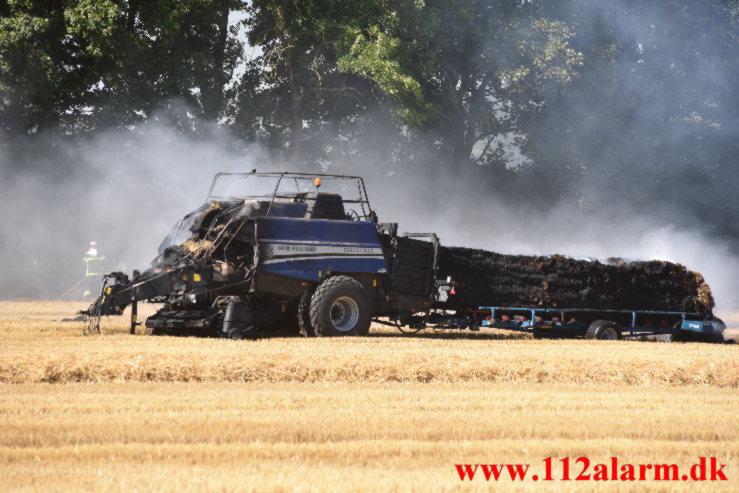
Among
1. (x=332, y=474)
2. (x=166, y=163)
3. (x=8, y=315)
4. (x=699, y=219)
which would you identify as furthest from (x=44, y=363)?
(x=699, y=219)

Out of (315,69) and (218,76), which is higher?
(315,69)

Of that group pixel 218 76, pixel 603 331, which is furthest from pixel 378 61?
pixel 603 331

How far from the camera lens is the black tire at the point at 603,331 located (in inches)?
771

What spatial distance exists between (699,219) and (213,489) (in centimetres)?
3806

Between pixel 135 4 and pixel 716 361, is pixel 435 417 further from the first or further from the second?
pixel 135 4

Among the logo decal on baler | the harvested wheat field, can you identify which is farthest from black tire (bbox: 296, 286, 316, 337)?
the harvested wheat field

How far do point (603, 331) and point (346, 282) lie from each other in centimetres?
527

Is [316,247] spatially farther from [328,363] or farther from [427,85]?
[427,85]

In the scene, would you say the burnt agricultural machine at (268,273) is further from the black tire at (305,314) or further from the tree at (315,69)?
the tree at (315,69)

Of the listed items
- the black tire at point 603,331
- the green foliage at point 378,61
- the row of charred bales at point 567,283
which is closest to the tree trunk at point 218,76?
the green foliage at point 378,61

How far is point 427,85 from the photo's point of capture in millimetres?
40062

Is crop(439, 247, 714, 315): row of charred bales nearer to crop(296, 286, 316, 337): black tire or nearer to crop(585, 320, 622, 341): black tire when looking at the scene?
crop(585, 320, 622, 341): black tire

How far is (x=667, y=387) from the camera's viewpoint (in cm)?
1236

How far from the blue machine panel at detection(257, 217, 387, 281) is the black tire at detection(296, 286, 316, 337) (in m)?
0.25
